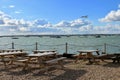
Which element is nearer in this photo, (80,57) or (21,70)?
(21,70)

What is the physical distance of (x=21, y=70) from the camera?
1220cm

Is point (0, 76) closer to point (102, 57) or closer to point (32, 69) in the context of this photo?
point (32, 69)

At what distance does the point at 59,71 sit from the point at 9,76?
2.19 meters

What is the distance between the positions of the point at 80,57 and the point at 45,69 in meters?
3.91

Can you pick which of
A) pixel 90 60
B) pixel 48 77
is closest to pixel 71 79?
pixel 48 77

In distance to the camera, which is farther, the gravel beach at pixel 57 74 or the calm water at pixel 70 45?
the calm water at pixel 70 45

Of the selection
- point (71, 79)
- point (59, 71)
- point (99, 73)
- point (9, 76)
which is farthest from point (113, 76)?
point (9, 76)

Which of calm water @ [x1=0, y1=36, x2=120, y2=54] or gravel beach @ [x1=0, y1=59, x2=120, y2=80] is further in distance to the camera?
calm water @ [x1=0, y1=36, x2=120, y2=54]

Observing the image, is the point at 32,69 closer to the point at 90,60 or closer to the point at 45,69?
the point at 45,69

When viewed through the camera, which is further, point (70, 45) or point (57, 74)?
point (70, 45)

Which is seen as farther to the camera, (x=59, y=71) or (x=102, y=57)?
(x=102, y=57)

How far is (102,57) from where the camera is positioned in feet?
A: 50.2

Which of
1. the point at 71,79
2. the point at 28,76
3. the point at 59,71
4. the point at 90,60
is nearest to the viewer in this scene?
the point at 71,79

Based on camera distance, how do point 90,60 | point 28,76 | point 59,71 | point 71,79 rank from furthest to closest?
1. point 90,60
2. point 59,71
3. point 28,76
4. point 71,79
